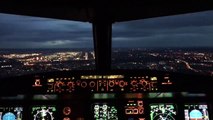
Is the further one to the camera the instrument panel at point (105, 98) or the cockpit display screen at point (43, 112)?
the cockpit display screen at point (43, 112)

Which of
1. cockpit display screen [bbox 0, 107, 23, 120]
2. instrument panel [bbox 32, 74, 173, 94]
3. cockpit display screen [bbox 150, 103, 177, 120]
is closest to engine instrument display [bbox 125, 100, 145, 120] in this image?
cockpit display screen [bbox 150, 103, 177, 120]

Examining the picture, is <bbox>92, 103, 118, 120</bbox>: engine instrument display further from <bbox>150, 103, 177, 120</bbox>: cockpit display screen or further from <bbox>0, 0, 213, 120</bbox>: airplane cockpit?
<bbox>150, 103, 177, 120</bbox>: cockpit display screen

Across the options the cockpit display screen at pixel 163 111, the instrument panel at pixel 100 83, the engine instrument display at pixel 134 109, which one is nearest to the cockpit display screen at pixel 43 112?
the instrument panel at pixel 100 83

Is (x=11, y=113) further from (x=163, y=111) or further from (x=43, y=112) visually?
(x=163, y=111)

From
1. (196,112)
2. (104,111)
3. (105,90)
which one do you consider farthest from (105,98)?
(196,112)

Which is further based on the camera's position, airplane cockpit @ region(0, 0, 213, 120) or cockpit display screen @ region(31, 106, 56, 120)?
cockpit display screen @ region(31, 106, 56, 120)

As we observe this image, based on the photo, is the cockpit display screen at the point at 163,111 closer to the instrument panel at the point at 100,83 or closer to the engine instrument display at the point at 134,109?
the engine instrument display at the point at 134,109
